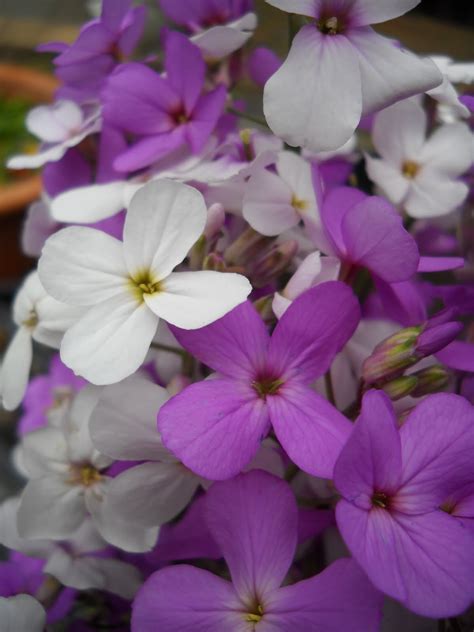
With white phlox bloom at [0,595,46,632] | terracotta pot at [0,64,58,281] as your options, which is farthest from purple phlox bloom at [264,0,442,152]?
terracotta pot at [0,64,58,281]

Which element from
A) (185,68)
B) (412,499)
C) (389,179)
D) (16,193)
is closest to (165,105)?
(185,68)

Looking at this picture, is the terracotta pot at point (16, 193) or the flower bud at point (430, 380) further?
A: the terracotta pot at point (16, 193)

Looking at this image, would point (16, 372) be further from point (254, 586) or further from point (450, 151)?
point (450, 151)

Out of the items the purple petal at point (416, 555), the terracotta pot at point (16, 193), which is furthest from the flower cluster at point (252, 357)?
the terracotta pot at point (16, 193)

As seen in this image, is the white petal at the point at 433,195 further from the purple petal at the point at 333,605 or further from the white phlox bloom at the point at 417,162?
the purple petal at the point at 333,605

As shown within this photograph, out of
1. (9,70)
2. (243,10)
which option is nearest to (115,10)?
(243,10)

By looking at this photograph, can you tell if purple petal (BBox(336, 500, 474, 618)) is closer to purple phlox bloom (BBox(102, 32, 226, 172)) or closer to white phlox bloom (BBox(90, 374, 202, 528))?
white phlox bloom (BBox(90, 374, 202, 528))

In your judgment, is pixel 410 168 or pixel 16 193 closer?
pixel 410 168
